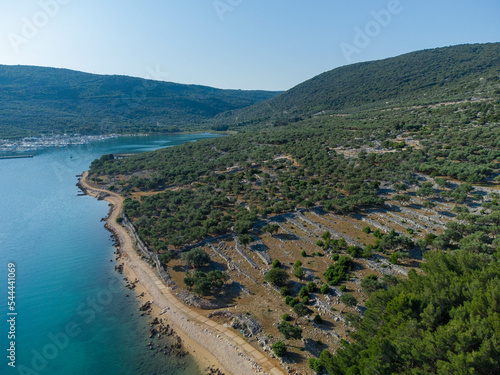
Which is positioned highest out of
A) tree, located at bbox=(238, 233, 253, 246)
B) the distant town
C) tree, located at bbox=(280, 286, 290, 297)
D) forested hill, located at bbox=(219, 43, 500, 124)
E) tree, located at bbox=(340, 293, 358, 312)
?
forested hill, located at bbox=(219, 43, 500, 124)

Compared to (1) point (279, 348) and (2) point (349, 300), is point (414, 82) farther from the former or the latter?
(1) point (279, 348)

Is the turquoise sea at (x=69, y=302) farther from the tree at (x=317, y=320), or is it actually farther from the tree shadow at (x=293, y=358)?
the tree at (x=317, y=320)

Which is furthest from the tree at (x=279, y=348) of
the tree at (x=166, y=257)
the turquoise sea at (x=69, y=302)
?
the tree at (x=166, y=257)

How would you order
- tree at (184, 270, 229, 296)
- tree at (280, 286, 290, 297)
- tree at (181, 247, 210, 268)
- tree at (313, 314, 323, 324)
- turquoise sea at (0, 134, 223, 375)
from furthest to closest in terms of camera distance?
tree at (181, 247, 210, 268) < tree at (184, 270, 229, 296) < tree at (280, 286, 290, 297) < tree at (313, 314, 323, 324) < turquoise sea at (0, 134, 223, 375)

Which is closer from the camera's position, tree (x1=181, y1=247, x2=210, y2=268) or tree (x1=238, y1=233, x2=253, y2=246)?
tree (x1=181, y1=247, x2=210, y2=268)

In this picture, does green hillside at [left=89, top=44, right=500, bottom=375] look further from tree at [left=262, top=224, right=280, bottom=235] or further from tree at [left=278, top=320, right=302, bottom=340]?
tree at [left=262, top=224, right=280, bottom=235]

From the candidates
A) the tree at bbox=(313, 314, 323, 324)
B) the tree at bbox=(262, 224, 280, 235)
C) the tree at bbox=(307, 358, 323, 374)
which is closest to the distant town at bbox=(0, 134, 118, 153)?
the tree at bbox=(262, 224, 280, 235)

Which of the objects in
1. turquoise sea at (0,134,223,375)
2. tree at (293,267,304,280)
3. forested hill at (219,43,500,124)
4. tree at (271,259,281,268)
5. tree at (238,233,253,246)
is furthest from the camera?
forested hill at (219,43,500,124)
